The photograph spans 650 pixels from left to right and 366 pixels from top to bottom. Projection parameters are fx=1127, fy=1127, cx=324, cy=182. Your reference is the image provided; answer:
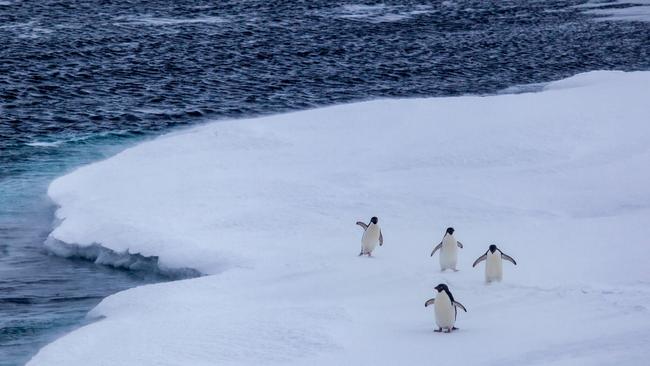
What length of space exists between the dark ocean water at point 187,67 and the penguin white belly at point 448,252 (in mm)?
5799

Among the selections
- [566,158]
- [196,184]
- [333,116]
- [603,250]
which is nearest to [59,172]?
[196,184]

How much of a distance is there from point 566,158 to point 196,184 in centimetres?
798

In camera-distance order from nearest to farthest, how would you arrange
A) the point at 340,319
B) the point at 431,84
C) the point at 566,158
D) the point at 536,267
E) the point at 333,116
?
the point at 340,319, the point at 536,267, the point at 566,158, the point at 333,116, the point at 431,84

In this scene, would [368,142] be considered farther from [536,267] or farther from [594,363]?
[594,363]

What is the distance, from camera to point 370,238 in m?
19.6

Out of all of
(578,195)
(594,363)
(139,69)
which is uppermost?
(139,69)

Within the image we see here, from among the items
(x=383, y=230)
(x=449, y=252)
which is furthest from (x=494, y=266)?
(x=383, y=230)

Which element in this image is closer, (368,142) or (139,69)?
(368,142)

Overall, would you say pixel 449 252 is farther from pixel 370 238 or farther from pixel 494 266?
pixel 370 238

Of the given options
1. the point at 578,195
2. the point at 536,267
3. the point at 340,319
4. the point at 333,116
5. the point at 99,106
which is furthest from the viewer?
the point at 99,106

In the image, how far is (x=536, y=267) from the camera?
1880 centimetres

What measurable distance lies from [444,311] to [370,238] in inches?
152

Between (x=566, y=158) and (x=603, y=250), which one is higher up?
(x=566, y=158)

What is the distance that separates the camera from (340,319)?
16859 millimetres
